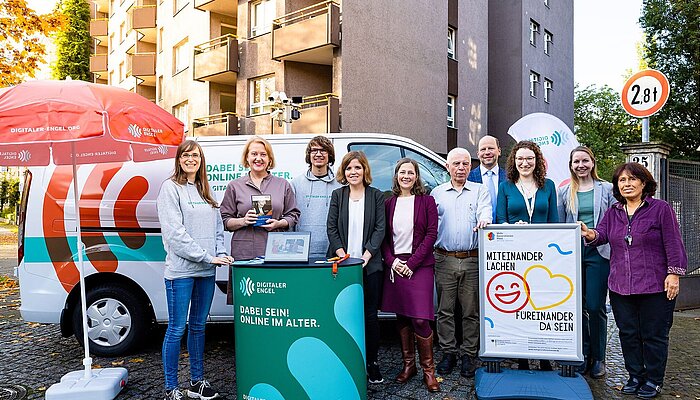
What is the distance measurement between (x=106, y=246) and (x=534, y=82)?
81.0ft

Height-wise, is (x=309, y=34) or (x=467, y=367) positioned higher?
(x=309, y=34)

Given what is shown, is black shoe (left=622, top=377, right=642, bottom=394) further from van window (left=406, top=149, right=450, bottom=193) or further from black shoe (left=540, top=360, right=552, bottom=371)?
van window (left=406, top=149, right=450, bottom=193)

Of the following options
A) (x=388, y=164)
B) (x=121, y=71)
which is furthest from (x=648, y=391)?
(x=121, y=71)

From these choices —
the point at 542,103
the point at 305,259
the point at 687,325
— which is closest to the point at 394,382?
the point at 305,259

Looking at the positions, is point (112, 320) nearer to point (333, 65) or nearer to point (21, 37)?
point (21, 37)

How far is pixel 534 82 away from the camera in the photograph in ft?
86.9

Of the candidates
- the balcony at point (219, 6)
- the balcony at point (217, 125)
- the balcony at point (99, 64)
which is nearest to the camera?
the balcony at point (217, 125)

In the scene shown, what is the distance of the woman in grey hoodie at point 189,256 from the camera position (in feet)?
13.9

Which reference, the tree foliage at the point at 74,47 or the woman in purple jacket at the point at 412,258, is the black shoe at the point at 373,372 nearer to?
the woman in purple jacket at the point at 412,258

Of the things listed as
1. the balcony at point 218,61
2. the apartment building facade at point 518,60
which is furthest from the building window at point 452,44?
the balcony at point 218,61

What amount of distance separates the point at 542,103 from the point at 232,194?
83.5ft

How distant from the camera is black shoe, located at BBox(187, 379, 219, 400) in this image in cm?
441

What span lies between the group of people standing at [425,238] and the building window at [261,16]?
15267 mm

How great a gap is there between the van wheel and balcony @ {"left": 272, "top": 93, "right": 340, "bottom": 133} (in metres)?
10.8
